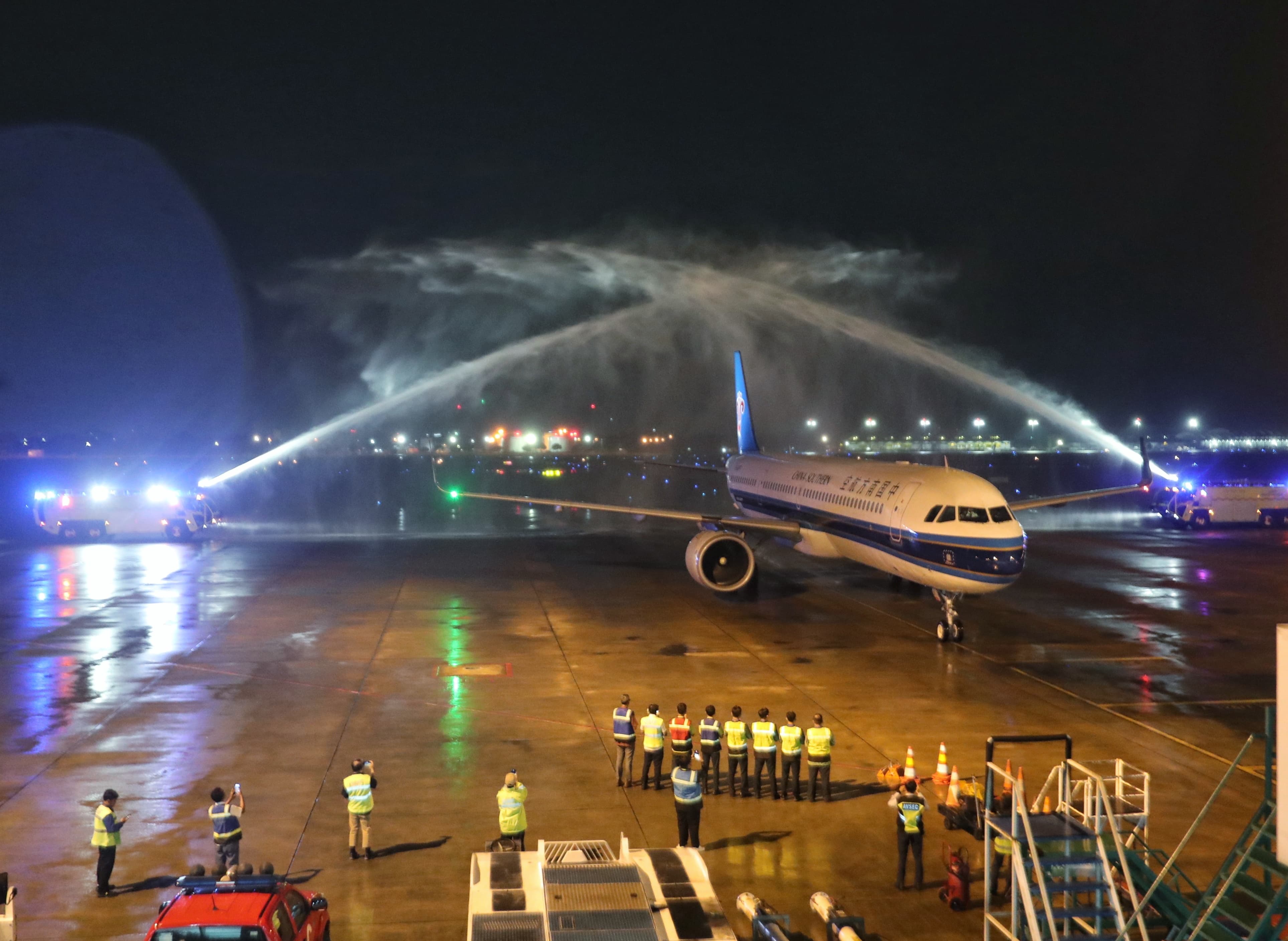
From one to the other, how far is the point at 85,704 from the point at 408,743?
312 inches

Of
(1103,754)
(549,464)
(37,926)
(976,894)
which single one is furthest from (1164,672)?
(549,464)

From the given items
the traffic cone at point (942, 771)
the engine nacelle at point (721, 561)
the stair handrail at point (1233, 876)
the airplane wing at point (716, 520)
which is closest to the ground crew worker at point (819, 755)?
the traffic cone at point (942, 771)

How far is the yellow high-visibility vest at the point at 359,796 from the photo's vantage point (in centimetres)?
1411

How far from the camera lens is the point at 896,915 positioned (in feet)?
41.2

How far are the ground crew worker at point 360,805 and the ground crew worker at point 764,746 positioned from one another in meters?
6.00

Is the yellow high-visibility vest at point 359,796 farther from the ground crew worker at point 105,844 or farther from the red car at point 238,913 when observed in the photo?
the red car at point 238,913

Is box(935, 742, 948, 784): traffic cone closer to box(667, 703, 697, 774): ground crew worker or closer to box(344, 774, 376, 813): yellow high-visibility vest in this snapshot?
box(667, 703, 697, 774): ground crew worker

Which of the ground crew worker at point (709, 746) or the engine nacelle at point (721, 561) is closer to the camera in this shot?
the ground crew worker at point (709, 746)

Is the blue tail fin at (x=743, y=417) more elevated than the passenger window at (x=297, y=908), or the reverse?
the blue tail fin at (x=743, y=417)

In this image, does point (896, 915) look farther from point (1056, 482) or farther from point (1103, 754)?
point (1056, 482)

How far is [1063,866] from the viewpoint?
10.8 metres

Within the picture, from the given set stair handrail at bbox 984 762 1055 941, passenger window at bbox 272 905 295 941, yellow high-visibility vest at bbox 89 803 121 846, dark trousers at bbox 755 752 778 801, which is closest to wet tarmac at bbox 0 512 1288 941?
dark trousers at bbox 755 752 778 801

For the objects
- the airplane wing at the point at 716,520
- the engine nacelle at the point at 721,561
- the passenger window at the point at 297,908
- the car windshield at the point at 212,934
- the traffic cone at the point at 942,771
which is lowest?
the traffic cone at the point at 942,771

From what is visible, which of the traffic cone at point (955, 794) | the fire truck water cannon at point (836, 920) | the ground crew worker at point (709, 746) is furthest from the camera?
the ground crew worker at point (709, 746)
